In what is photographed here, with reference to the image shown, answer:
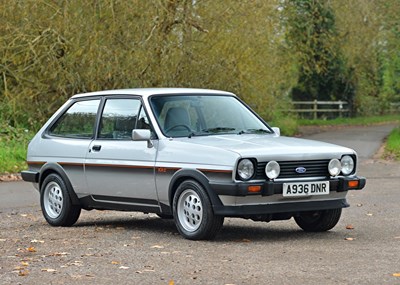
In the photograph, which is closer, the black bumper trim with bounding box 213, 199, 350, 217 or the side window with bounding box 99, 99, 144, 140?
the black bumper trim with bounding box 213, 199, 350, 217

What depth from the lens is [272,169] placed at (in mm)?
10828

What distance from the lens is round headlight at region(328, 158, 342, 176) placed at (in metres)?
11.2

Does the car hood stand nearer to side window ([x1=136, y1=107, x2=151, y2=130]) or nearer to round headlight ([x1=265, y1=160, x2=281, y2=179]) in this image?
round headlight ([x1=265, y1=160, x2=281, y2=179])

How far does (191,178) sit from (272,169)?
2.83 ft

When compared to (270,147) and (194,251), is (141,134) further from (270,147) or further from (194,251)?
(194,251)

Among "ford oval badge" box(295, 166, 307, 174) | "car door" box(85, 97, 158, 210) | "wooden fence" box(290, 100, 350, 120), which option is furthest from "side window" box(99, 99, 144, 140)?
"wooden fence" box(290, 100, 350, 120)

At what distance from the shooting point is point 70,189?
41.7ft

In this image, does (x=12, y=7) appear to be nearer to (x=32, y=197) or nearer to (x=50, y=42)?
(x=50, y=42)

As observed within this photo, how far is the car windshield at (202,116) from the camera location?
38.8 feet

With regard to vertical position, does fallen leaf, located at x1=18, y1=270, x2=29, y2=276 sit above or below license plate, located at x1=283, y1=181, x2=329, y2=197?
below

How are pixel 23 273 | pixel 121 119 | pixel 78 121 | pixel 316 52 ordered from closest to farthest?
pixel 23 273
pixel 121 119
pixel 78 121
pixel 316 52

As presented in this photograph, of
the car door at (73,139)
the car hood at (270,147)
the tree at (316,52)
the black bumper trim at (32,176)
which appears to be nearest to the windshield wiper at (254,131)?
the car hood at (270,147)

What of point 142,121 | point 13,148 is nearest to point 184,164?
point 142,121

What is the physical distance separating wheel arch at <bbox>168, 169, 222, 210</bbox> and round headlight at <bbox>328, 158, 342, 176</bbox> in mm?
1243
